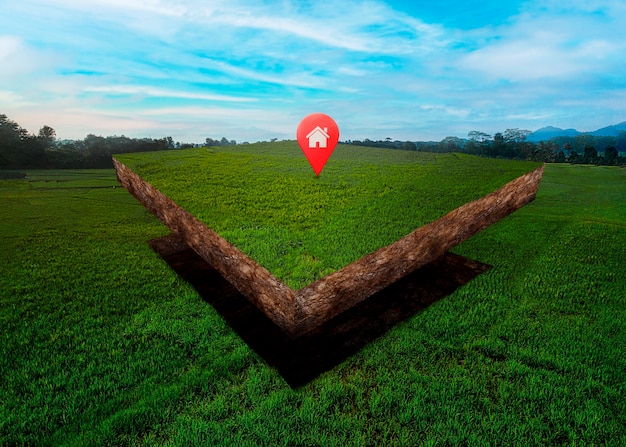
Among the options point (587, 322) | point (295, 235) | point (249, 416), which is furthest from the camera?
point (295, 235)

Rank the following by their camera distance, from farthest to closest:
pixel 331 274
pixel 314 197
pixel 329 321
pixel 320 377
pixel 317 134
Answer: pixel 317 134 → pixel 314 197 → pixel 329 321 → pixel 331 274 → pixel 320 377

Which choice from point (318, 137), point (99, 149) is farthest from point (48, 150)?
point (318, 137)

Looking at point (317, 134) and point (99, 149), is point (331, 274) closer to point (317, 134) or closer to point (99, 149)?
point (317, 134)

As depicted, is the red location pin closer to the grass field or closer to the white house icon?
the white house icon

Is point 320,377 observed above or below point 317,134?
below

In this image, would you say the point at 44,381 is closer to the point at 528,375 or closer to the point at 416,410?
the point at 416,410

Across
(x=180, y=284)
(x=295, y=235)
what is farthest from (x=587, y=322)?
(x=180, y=284)
